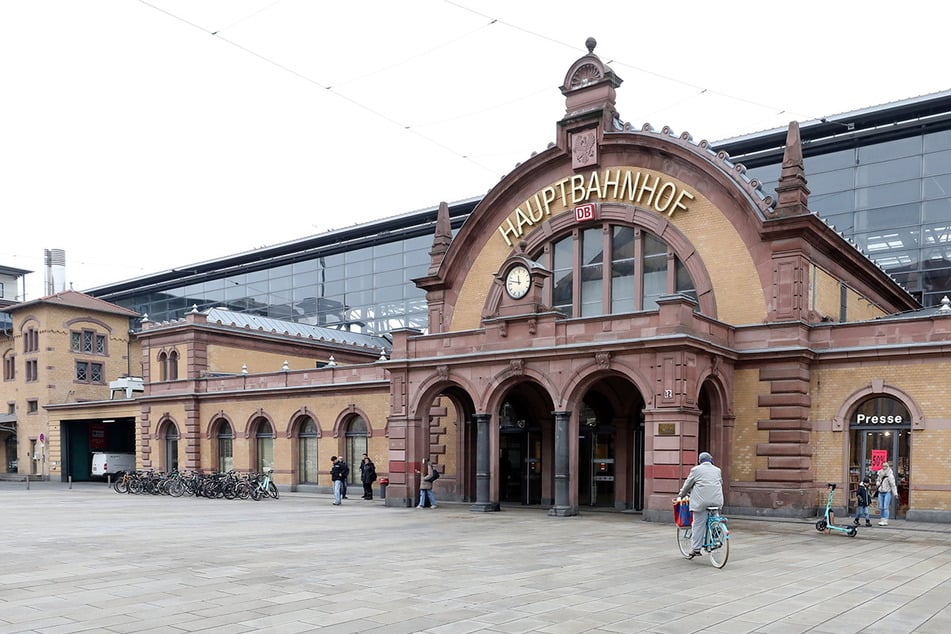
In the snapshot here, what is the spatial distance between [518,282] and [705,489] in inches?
520

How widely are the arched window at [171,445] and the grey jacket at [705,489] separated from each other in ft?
118

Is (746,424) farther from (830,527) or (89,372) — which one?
(89,372)

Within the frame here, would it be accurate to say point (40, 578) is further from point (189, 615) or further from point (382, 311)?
point (382, 311)

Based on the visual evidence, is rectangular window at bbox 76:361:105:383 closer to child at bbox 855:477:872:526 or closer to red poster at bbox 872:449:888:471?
red poster at bbox 872:449:888:471

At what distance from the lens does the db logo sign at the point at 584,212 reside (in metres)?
29.0

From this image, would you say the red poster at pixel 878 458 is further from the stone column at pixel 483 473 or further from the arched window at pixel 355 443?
the arched window at pixel 355 443

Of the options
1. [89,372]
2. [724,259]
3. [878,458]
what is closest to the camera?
[878,458]

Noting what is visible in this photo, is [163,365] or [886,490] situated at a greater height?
[163,365]

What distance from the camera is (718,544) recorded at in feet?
44.5

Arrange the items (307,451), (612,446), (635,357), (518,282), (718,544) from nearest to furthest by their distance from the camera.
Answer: (718,544), (635,357), (518,282), (612,446), (307,451)

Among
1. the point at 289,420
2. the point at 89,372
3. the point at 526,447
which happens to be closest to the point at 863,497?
the point at 526,447

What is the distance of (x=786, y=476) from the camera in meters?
24.5

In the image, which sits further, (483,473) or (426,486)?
(426,486)

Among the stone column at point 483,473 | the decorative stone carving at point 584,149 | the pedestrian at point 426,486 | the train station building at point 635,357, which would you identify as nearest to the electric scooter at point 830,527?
the train station building at point 635,357
